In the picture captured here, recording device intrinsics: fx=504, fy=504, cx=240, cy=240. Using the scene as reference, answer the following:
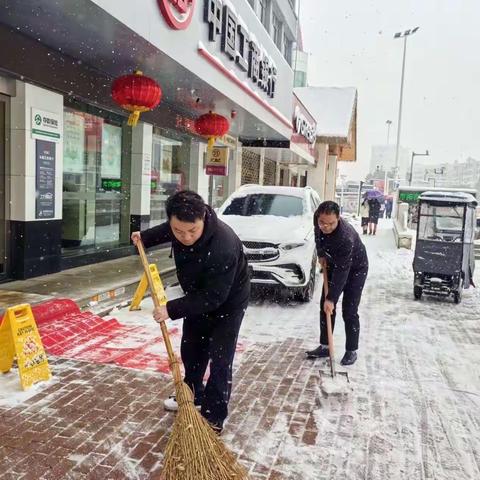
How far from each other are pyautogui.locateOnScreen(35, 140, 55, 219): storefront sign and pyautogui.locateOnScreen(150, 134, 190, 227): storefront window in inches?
172

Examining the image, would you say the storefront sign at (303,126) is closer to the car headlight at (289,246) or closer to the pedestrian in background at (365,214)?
the pedestrian in background at (365,214)

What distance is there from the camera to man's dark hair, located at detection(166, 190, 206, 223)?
119 inches

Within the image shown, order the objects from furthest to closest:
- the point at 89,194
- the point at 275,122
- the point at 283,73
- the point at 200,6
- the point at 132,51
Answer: the point at 283,73
the point at 275,122
the point at 89,194
the point at 200,6
the point at 132,51

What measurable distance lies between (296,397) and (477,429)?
138 cm

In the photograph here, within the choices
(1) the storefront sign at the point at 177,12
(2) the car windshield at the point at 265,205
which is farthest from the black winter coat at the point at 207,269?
(2) the car windshield at the point at 265,205

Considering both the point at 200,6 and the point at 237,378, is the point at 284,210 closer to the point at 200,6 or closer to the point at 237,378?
the point at 200,6

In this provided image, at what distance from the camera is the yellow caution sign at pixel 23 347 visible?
13.4 ft

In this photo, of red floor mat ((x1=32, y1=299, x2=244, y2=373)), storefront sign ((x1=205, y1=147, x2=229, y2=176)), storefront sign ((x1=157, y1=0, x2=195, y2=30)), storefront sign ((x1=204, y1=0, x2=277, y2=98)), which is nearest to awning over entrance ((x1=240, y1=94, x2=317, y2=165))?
storefront sign ((x1=204, y1=0, x2=277, y2=98))

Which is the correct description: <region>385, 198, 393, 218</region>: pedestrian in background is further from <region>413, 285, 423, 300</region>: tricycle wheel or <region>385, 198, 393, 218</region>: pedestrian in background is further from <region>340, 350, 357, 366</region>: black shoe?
<region>340, 350, 357, 366</region>: black shoe

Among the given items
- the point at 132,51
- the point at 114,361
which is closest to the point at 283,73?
the point at 132,51

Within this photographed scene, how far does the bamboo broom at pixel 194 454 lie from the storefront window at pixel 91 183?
680 cm

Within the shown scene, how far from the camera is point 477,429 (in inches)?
148

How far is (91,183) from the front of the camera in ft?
32.7

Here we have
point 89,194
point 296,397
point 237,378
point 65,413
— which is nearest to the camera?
point 65,413
